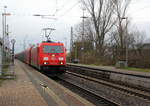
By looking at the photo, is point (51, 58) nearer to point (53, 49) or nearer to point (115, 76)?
point (53, 49)

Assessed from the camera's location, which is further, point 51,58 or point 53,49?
point 53,49

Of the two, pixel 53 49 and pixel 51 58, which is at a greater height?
pixel 53 49

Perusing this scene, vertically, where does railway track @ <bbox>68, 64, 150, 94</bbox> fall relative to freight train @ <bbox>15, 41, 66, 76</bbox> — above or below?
below

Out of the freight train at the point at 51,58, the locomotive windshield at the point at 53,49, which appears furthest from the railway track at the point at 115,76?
the locomotive windshield at the point at 53,49

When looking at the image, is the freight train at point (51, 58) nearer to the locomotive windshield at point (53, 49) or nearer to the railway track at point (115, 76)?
the locomotive windshield at point (53, 49)

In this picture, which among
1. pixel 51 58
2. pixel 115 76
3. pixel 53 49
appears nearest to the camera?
pixel 115 76

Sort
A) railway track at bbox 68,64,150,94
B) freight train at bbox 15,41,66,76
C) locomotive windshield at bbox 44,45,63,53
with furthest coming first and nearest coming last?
locomotive windshield at bbox 44,45,63,53, freight train at bbox 15,41,66,76, railway track at bbox 68,64,150,94

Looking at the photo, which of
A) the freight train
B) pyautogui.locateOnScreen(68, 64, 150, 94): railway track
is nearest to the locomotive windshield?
the freight train

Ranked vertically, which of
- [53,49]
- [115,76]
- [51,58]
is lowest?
[115,76]

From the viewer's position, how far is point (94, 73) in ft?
73.6

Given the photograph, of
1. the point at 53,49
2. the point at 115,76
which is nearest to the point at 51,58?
the point at 53,49

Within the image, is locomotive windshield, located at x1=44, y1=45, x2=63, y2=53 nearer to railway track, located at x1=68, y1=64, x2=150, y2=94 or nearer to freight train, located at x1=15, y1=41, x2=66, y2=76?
freight train, located at x1=15, y1=41, x2=66, y2=76

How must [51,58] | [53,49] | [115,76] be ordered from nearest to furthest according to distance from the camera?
[115,76] → [51,58] → [53,49]

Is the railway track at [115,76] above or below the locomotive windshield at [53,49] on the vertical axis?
below
